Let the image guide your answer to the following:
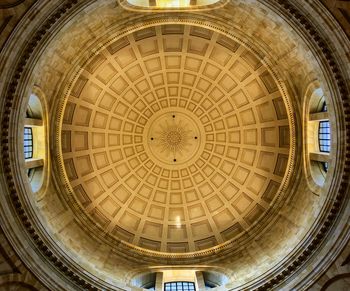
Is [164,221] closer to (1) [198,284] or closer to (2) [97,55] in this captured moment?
(1) [198,284]

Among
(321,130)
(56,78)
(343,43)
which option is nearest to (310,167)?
(321,130)

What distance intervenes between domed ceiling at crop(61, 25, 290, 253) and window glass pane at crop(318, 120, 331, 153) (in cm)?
379

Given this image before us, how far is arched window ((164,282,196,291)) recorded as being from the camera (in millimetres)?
25453

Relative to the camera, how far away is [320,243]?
67.7 feet

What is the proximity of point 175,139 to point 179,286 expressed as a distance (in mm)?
12755

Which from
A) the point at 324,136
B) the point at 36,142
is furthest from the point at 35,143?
the point at 324,136

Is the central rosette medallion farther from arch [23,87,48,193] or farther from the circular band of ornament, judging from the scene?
arch [23,87,48,193]

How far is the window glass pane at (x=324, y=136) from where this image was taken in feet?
78.9

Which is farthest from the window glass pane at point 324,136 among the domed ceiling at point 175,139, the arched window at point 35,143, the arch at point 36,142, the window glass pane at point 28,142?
the window glass pane at point 28,142

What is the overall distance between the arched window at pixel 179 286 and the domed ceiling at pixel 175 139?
3981mm

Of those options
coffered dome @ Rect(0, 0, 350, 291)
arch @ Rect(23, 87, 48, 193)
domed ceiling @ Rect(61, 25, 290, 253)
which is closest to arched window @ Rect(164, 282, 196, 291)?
coffered dome @ Rect(0, 0, 350, 291)

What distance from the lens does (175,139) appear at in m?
34.4

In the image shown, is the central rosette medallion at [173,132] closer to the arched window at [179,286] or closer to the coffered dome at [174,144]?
the coffered dome at [174,144]

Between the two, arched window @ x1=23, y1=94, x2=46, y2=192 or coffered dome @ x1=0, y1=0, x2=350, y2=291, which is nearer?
coffered dome @ x1=0, y1=0, x2=350, y2=291
